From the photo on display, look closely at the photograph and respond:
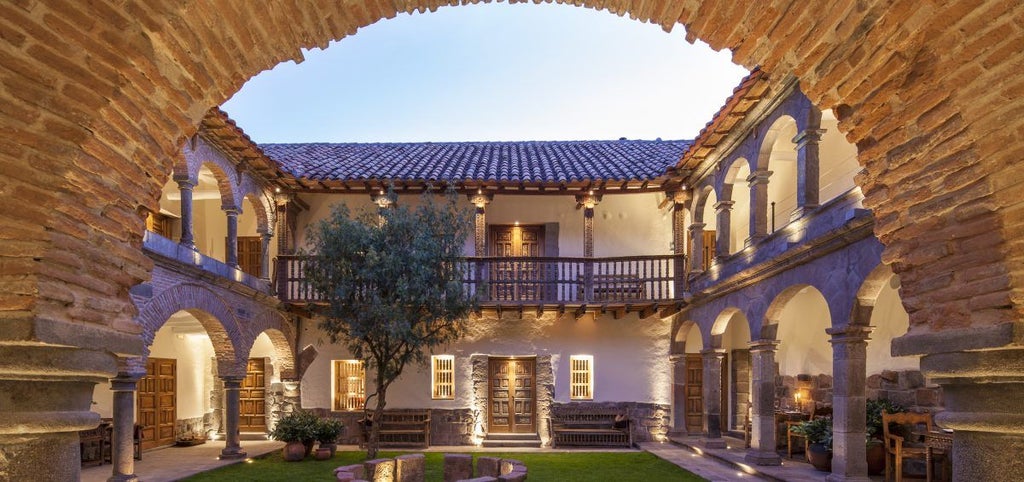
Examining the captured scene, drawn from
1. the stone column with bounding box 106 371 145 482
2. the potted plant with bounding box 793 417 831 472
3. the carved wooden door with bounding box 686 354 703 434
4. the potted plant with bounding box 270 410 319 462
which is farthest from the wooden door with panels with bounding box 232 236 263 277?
the potted plant with bounding box 793 417 831 472

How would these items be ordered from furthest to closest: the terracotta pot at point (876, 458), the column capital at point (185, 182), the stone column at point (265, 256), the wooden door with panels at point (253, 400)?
the wooden door with panels at point (253, 400), the stone column at point (265, 256), the column capital at point (185, 182), the terracotta pot at point (876, 458)

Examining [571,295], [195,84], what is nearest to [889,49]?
[195,84]

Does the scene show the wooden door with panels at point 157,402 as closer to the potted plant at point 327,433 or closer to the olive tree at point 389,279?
the potted plant at point 327,433

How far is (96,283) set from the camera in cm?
343

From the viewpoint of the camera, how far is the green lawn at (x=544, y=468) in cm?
1126

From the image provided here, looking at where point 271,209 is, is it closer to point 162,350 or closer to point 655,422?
point 162,350

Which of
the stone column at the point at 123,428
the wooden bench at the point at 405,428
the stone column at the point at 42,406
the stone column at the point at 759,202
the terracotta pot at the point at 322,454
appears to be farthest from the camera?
the wooden bench at the point at 405,428

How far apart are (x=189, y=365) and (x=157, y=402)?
154cm

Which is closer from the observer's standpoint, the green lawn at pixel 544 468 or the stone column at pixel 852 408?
the stone column at pixel 852 408

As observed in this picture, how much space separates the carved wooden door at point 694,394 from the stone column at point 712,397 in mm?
2512

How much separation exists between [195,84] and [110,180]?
2.04ft

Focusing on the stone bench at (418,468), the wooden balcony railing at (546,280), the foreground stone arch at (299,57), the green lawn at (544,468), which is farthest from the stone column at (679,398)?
the foreground stone arch at (299,57)

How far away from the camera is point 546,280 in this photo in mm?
15117

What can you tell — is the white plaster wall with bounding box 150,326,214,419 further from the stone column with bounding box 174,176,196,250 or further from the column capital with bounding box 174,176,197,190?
the column capital with bounding box 174,176,197,190
